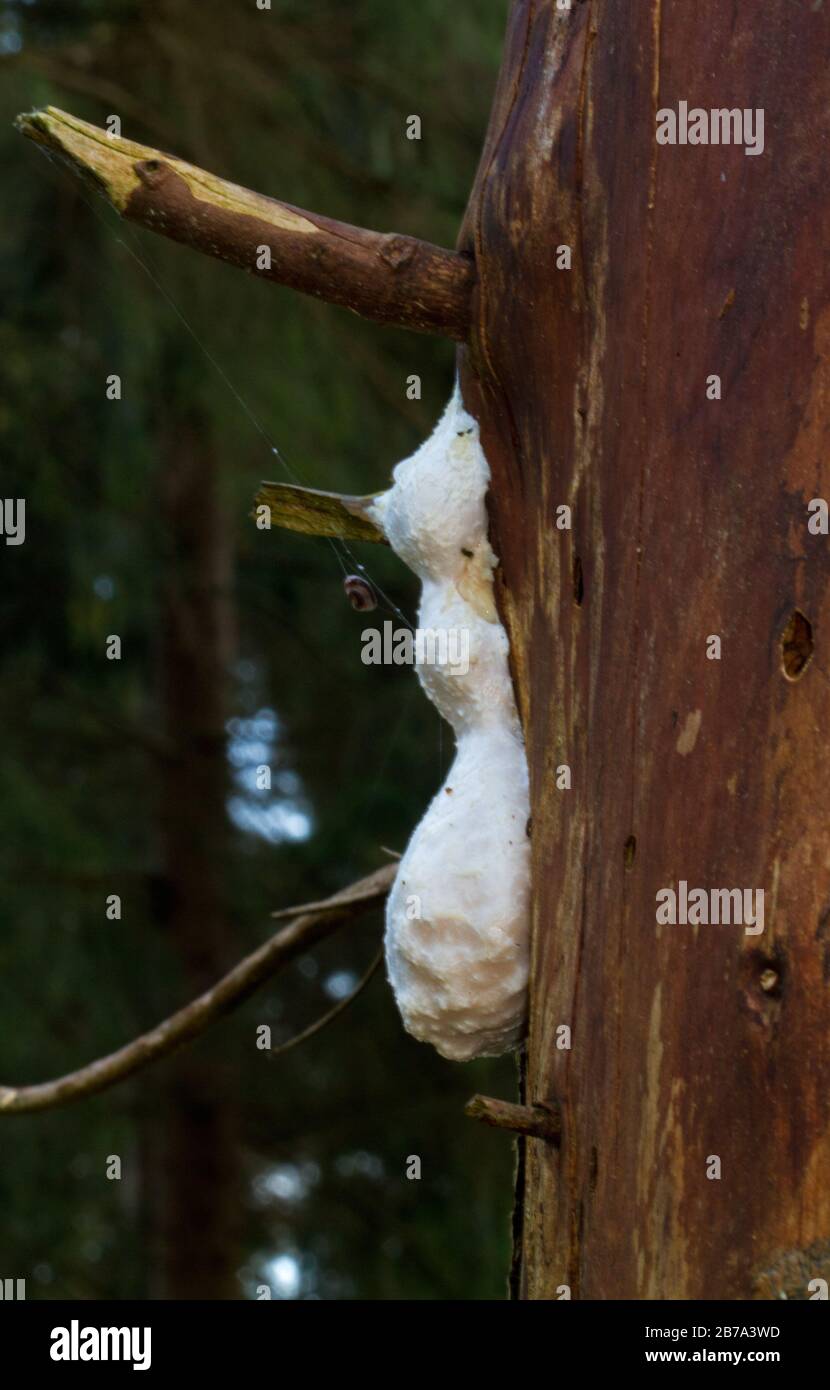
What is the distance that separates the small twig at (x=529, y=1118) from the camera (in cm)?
126

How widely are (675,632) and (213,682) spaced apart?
187 inches

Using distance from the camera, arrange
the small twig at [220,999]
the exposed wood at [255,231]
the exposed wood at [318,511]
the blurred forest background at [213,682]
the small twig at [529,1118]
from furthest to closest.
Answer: the blurred forest background at [213,682] < the small twig at [220,999] < the exposed wood at [318,511] < the exposed wood at [255,231] < the small twig at [529,1118]

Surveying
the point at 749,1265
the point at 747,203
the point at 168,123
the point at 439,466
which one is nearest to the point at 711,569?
the point at 747,203

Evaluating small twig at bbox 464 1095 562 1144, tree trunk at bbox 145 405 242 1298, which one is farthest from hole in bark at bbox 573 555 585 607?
tree trunk at bbox 145 405 242 1298

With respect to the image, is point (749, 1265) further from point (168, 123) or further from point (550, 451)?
point (168, 123)

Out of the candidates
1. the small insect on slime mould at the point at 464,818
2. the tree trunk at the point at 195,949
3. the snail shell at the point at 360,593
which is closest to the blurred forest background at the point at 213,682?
the tree trunk at the point at 195,949

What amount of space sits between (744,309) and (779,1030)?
58 cm

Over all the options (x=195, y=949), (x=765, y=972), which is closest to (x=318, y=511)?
(x=765, y=972)

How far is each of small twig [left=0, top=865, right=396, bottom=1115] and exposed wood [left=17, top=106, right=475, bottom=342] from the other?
68cm

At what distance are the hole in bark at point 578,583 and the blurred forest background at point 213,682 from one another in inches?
100

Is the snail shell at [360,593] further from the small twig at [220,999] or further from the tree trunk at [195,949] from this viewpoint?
the tree trunk at [195,949]

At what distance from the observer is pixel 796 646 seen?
1.16 meters

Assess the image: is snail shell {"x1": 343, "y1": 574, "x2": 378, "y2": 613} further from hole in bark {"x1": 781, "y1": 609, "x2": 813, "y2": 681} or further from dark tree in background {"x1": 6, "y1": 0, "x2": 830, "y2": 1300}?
hole in bark {"x1": 781, "y1": 609, "x2": 813, "y2": 681}
